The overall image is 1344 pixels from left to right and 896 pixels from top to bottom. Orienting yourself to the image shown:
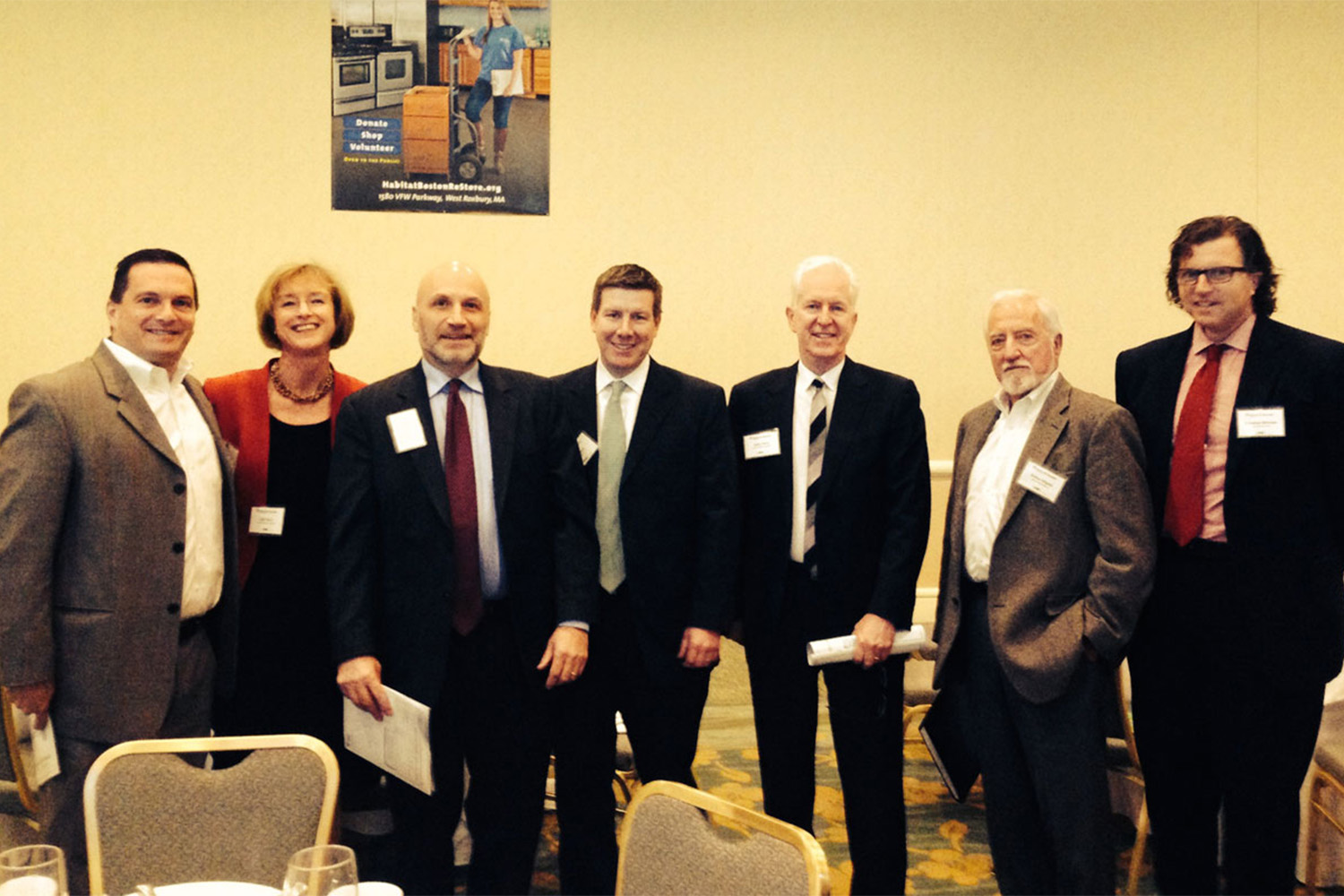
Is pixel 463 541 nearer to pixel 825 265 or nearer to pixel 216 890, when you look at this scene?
pixel 216 890

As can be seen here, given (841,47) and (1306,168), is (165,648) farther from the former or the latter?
(1306,168)

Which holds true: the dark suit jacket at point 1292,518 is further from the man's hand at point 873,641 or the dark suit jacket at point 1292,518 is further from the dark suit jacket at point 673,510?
the dark suit jacket at point 673,510

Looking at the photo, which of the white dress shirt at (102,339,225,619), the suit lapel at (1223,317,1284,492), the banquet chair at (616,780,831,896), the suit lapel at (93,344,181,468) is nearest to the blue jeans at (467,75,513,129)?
the white dress shirt at (102,339,225,619)

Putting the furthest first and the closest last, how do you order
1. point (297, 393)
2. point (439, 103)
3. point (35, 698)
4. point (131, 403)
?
point (439, 103)
point (297, 393)
point (131, 403)
point (35, 698)

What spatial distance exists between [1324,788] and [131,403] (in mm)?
3409

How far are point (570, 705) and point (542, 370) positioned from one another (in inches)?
90.4

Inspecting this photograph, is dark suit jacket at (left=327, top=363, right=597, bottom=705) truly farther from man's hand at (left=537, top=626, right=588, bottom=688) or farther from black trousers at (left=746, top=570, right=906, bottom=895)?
black trousers at (left=746, top=570, right=906, bottom=895)

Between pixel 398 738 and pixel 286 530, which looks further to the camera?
pixel 286 530

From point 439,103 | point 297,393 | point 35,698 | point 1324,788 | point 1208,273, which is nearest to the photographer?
point 35,698

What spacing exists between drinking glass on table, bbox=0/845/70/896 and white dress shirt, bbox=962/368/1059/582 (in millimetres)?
2021

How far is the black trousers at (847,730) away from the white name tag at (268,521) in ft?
4.26

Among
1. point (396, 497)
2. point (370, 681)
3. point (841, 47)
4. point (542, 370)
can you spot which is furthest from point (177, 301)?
point (841, 47)

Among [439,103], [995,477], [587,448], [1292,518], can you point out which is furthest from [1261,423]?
[439,103]

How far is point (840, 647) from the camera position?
2.64 m
